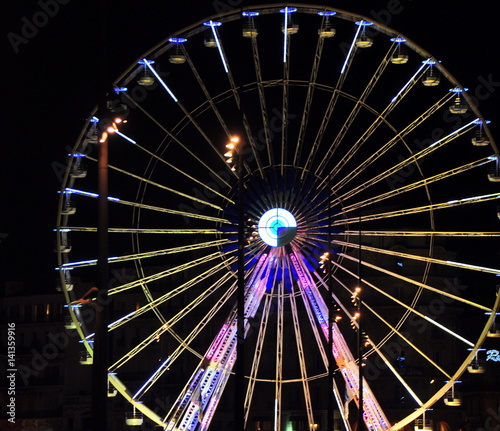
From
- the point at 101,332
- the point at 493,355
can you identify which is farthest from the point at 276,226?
Result: the point at 493,355

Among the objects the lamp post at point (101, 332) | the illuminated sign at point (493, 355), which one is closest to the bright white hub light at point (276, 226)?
the lamp post at point (101, 332)

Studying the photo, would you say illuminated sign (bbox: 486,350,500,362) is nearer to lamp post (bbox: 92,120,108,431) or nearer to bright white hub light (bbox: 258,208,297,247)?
bright white hub light (bbox: 258,208,297,247)

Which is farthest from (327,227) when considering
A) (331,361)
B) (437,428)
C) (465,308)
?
(465,308)

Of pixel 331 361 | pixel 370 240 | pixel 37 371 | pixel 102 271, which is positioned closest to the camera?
pixel 102 271

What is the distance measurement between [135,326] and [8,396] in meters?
16.5

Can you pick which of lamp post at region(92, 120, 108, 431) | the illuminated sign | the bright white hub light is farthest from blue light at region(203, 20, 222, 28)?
the illuminated sign

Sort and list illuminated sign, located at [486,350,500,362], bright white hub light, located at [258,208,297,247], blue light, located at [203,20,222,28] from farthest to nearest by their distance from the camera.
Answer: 1. illuminated sign, located at [486,350,500,362]
2. bright white hub light, located at [258,208,297,247]
3. blue light, located at [203,20,222,28]

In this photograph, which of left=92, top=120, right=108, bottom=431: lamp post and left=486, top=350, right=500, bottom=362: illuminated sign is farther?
left=486, top=350, right=500, bottom=362: illuminated sign

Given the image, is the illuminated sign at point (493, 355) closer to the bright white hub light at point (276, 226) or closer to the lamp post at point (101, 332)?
the bright white hub light at point (276, 226)

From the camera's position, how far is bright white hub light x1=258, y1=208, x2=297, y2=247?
5309 centimetres

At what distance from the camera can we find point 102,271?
91.3 ft

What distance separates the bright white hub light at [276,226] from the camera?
53094mm

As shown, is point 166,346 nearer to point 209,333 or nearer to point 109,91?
point 209,333

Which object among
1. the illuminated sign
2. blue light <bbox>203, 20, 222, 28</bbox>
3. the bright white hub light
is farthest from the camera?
the illuminated sign
